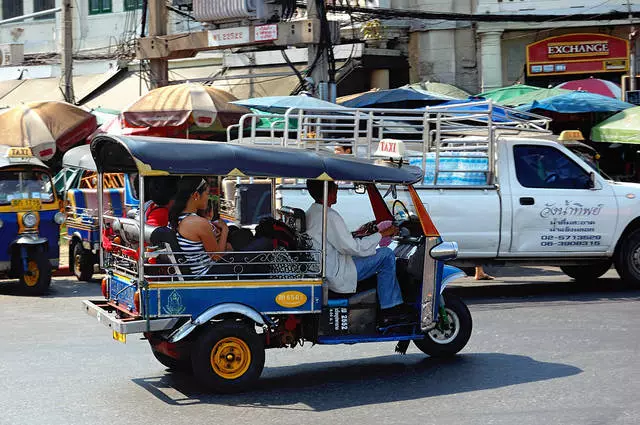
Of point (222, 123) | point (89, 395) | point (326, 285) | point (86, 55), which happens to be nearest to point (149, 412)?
point (89, 395)

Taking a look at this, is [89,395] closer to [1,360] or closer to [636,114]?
[1,360]

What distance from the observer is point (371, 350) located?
31.6 ft

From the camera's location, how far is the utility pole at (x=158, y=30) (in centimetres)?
2233

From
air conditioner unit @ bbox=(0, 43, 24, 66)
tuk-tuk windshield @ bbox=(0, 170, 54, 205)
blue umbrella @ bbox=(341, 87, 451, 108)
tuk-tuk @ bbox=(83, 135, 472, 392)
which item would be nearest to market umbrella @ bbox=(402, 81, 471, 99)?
blue umbrella @ bbox=(341, 87, 451, 108)

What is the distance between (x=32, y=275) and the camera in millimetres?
14430

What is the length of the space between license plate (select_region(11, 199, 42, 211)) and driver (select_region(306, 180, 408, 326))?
24.1 feet

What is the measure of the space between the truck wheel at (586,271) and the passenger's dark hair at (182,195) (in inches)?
289

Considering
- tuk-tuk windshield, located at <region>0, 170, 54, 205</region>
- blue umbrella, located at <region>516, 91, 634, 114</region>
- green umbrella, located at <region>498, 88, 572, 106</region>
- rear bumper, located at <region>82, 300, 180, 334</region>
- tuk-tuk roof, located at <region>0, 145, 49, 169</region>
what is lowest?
rear bumper, located at <region>82, 300, 180, 334</region>

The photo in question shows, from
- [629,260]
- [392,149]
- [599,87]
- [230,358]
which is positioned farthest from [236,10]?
[230,358]

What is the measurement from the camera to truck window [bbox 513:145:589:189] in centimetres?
1296

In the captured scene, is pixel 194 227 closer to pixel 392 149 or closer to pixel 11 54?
pixel 392 149

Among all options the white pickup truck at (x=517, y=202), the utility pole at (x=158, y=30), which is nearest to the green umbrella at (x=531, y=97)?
the white pickup truck at (x=517, y=202)

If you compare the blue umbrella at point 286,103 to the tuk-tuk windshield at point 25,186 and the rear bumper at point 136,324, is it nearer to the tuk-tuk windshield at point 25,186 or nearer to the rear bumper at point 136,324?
the tuk-tuk windshield at point 25,186

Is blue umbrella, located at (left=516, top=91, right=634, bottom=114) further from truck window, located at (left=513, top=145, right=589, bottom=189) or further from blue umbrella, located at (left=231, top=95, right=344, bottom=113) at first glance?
truck window, located at (left=513, top=145, right=589, bottom=189)
